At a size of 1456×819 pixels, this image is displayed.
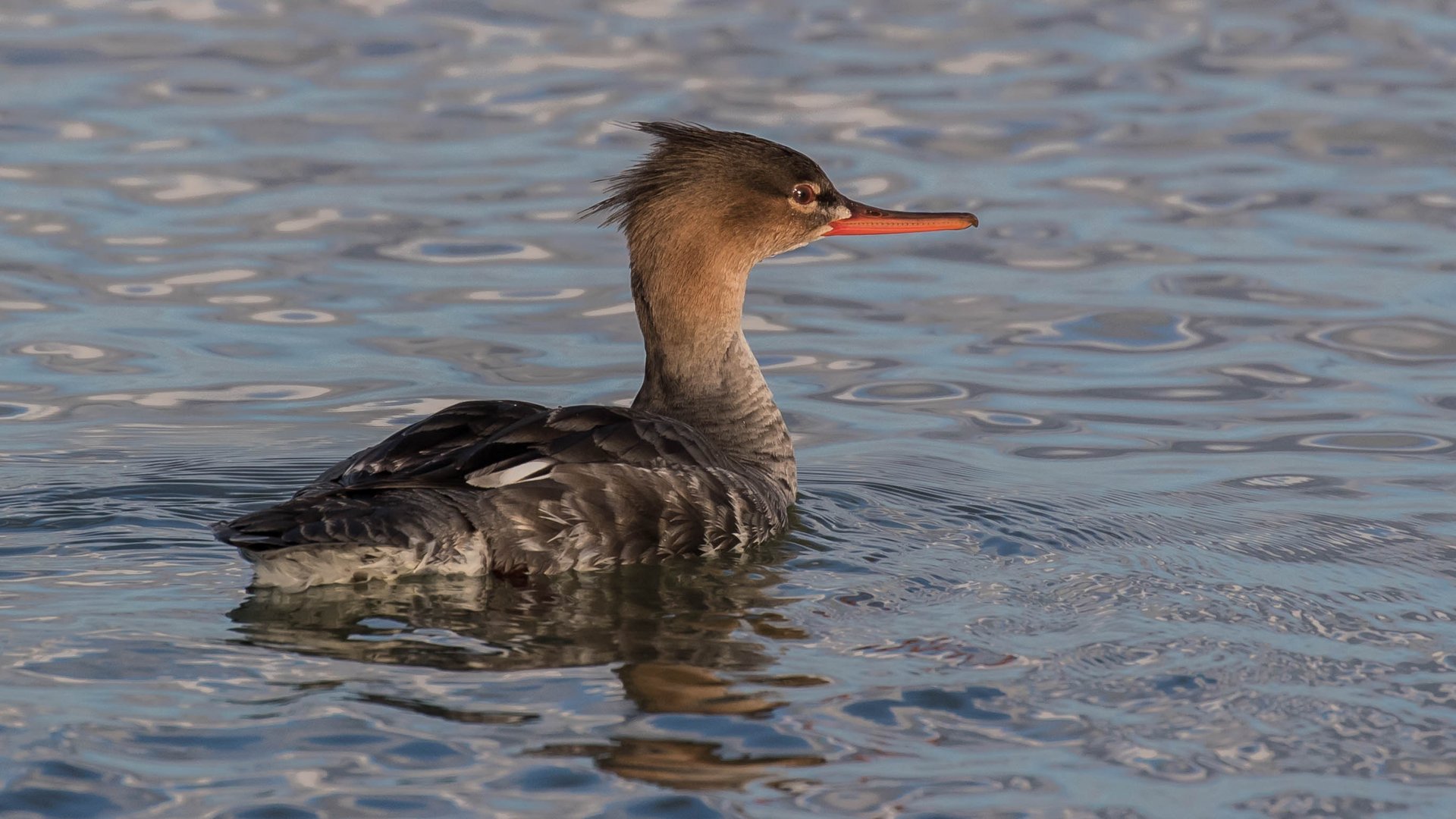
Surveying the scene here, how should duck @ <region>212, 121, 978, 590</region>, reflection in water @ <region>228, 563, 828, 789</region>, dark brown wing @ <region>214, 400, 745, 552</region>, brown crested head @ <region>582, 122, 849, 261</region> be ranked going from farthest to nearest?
1. brown crested head @ <region>582, 122, 849, 261</region>
2. duck @ <region>212, 121, 978, 590</region>
3. dark brown wing @ <region>214, 400, 745, 552</region>
4. reflection in water @ <region>228, 563, 828, 789</region>

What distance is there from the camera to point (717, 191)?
9008 mm

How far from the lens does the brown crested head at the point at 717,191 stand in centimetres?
893

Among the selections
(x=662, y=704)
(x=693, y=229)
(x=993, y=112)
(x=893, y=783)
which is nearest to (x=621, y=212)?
(x=693, y=229)

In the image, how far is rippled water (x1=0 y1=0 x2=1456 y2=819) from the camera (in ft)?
19.6

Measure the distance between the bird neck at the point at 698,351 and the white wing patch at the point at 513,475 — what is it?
1.27m

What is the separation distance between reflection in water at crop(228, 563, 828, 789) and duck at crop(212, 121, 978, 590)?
0.38 ft

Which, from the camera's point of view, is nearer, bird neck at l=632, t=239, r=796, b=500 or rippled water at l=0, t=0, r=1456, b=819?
rippled water at l=0, t=0, r=1456, b=819

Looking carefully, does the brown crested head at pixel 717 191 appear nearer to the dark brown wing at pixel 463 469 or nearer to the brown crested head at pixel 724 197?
the brown crested head at pixel 724 197

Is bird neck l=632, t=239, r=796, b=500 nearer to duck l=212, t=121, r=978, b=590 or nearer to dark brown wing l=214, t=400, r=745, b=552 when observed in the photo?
duck l=212, t=121, r=978, b=590

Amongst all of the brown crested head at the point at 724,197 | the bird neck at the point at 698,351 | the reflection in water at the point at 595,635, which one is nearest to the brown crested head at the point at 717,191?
the brown crested head at the point at 724,197

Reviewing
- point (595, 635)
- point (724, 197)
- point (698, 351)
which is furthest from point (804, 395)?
point (595, 635)

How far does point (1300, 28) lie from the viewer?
57.6 ft

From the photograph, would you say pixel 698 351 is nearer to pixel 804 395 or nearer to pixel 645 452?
pixel 645 452

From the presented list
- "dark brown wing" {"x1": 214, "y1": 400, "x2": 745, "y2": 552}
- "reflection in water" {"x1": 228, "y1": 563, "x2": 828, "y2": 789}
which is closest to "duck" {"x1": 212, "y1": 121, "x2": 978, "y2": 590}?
"dark brown wing" {"x1": 214, "y1": 400, "x2": 745, "y2": 552}
